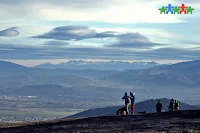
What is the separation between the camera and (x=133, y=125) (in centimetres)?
4056

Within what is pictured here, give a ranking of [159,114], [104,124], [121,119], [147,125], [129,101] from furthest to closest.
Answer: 1. [129,101]
2. [159,114]
3. [121,119]
4. [104,124]
5. [147,125]

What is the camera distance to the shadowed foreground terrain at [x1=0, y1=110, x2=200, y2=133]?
37000 millimetres

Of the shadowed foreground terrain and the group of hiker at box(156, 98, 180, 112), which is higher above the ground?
the group of hiker at box(156, 98, 180, 112)

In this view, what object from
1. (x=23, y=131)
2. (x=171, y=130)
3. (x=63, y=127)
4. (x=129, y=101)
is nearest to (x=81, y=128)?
(x=63, y=127)

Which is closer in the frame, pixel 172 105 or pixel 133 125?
pixel 133 125

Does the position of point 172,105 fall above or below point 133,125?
above

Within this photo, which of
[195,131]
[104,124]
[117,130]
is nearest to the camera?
[195,131]

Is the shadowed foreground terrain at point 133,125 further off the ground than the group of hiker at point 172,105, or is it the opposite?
the group of hiker at point 172,105

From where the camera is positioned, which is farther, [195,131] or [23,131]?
[23,131]

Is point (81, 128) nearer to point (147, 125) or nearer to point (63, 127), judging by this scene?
point (63, 127)

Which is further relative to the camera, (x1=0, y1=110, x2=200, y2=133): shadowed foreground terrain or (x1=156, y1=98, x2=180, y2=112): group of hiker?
(x1=156, y1=98, x2=180, y2=112): group of hiker

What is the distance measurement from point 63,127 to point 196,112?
51.0 ft

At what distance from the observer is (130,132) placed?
34719 millimetres

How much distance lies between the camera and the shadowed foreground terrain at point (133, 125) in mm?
37000
